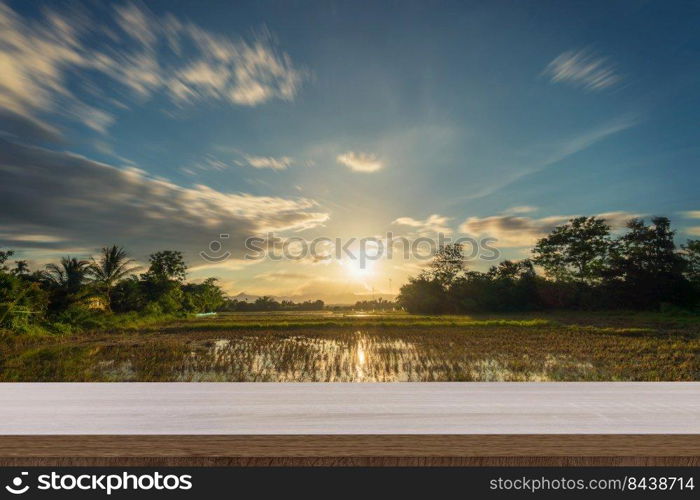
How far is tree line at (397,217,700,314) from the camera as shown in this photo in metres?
9.28

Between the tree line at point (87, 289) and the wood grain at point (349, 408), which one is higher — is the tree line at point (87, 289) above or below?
above

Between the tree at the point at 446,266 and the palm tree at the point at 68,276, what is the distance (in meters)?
9.17

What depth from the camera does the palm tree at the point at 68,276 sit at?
31.5 feet

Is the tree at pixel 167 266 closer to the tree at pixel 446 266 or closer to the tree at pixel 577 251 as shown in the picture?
the tree at pixel 446 266

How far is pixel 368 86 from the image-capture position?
4.92 m

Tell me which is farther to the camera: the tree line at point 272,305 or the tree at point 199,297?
the tree line at point 272,305

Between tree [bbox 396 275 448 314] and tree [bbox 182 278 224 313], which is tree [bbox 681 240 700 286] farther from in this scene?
tree [bbox 182 278 224 313]

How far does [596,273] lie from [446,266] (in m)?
4.50

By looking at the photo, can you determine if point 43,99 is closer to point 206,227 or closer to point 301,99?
point 206,227

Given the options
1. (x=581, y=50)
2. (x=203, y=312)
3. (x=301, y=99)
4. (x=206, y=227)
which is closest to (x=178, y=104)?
(x=301, y=99)

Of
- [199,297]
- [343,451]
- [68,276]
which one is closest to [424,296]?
[199,297]

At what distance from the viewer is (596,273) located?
10.4 m

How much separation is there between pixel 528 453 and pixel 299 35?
14.9 feet

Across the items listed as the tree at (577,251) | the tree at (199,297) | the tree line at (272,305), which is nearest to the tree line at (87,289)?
the tree at (199,297)
